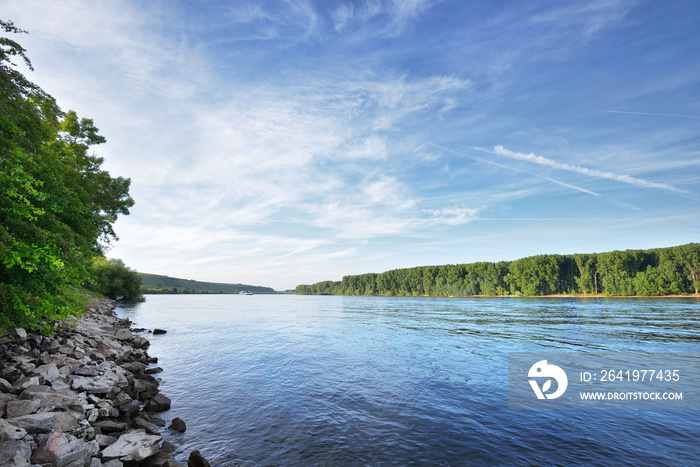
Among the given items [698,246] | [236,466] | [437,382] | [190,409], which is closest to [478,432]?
[437,382]

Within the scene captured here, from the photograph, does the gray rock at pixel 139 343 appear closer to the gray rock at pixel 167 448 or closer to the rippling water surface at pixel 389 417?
the rippling water surface at pixel 389 417

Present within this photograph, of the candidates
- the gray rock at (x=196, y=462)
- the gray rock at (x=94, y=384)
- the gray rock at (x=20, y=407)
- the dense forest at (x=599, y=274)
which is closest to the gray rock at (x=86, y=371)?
the gray rock at (x=94, y=384)

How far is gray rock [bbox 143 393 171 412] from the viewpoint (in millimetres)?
15406

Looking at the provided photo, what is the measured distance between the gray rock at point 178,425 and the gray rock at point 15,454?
552 centimetres

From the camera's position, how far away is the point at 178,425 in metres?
13.4

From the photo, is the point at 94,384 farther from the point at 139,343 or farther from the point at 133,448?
the point at 139,343

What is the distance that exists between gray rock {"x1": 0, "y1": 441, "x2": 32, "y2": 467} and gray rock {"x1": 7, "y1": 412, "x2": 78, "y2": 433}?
3.55ft

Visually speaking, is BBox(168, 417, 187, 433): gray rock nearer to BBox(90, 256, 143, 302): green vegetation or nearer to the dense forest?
BBox(90, 256, 143, 302): green vegetation

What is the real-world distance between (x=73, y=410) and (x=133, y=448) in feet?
11.1

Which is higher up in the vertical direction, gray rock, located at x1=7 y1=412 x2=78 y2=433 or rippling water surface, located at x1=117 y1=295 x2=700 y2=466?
gray rock, located at x1=7 y1=412 x2=78 y2=433

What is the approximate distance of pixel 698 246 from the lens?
126188mm

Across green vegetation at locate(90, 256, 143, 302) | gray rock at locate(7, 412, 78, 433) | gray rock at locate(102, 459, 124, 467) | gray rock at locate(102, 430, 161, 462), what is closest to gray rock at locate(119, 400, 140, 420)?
gray rock at locate(102, 430, 161, 462)

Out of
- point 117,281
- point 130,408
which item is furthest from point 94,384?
point 117,281

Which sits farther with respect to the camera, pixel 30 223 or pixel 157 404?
pixel 157 404
